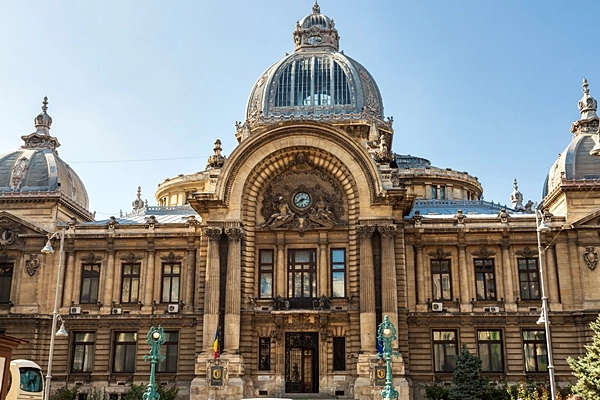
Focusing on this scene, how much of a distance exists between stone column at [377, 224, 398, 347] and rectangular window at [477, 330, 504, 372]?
19.9ft

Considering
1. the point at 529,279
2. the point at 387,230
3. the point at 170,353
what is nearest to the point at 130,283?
the point at 170,353

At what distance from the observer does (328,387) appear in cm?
3706

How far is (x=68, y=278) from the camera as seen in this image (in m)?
41.8

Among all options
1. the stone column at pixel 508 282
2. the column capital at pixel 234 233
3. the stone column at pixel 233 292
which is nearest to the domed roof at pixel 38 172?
the column capital at pixel 234 233

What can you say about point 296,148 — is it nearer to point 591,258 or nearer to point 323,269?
point 323,269

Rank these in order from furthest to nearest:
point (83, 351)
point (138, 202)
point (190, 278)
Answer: point (138, 202) → point (190, 278) → point (83, 351)

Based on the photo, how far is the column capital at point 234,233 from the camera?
38312 mm

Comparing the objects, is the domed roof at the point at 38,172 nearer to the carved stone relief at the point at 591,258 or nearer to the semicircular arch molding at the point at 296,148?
the semicircular arch molding at the point at 296,148

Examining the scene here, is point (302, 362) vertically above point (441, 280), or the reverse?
point (441, 280)

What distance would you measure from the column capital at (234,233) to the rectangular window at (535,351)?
1770 cm

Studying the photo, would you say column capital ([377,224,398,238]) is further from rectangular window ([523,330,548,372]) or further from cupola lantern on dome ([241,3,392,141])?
cupola lantern on dome ([241,3,392,141])

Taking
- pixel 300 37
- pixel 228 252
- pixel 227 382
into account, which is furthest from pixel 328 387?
pixel 300 37

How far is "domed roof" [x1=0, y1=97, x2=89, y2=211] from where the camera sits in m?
44.9

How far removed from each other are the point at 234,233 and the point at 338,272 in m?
6.57
